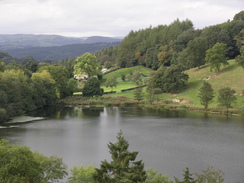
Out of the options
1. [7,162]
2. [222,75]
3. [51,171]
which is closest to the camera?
[7,162]

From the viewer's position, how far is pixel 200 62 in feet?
310

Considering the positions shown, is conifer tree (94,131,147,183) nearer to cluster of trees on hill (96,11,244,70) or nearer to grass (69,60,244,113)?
grass (69,60,244,113)

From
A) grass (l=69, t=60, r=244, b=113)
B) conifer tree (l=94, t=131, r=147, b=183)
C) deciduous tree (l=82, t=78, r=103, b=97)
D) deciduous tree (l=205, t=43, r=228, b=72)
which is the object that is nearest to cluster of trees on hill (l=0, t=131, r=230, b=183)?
conifer tree (l=94, t=131, r=147, b=183)

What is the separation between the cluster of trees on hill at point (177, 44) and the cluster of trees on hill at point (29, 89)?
131 feet

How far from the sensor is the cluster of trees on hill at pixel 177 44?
95.4 m

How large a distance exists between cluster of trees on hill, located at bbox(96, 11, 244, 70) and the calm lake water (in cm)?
3339

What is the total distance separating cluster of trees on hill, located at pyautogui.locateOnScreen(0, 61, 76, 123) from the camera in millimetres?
60844

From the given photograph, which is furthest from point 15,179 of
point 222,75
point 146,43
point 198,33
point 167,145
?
point 146,43

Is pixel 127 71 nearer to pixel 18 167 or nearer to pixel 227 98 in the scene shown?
pixel 227 98

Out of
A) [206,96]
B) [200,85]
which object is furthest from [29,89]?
[200,85]

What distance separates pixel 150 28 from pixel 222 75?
216 feet

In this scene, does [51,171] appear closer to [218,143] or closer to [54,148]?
[54,148]

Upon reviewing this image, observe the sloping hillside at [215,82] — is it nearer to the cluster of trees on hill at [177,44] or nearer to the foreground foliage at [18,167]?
the cluster of trees on hill at [177,44]

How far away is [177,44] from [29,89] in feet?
222
